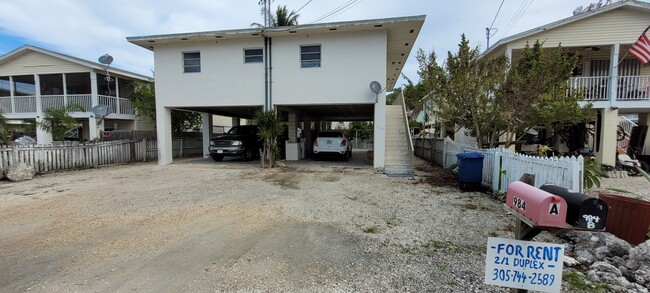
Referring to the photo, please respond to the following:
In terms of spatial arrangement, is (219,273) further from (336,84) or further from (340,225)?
(336,84)

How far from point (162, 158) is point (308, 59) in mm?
8213

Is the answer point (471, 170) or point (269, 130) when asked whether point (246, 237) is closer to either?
point (471, 170)

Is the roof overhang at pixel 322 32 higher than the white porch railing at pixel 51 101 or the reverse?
higher

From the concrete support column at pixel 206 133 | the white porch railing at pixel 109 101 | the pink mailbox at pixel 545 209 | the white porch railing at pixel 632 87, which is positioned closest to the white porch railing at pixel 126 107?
the white porch railing at pixel 109 101

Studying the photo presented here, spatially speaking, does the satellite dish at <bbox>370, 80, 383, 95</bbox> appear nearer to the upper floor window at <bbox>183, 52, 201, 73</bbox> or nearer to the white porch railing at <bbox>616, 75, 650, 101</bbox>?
the upper floor window at <bbox>183, 52, 201, 73</bbox>

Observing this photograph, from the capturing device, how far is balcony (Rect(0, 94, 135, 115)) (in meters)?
18.6

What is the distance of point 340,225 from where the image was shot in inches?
201

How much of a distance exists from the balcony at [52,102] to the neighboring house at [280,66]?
8155 mm

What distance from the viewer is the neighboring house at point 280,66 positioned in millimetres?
11812

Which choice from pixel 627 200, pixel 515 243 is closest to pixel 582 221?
pixel 515 243

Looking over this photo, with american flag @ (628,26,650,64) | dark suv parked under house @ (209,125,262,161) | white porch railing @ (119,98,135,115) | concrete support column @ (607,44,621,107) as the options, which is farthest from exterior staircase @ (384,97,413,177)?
white porch railing @ (119,98,135,115)

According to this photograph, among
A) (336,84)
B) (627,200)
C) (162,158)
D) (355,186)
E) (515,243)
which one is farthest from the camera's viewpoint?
(162,158)

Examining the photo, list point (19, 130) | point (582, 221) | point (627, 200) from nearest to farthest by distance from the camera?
point (582, 221) < point (627, 200) < point (19, 130)

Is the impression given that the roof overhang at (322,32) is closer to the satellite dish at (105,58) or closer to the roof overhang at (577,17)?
the satellite dish at (105,58)
